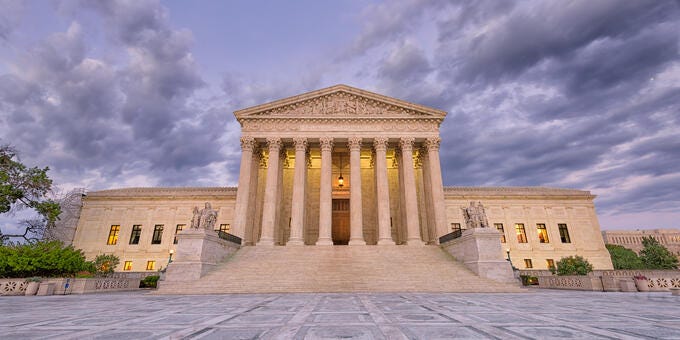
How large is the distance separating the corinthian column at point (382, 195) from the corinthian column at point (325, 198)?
4.36 m

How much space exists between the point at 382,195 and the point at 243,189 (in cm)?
1252

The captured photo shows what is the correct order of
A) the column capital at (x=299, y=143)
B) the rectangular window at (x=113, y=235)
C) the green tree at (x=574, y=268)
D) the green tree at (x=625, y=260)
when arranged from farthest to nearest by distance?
the green tree at (x=625, y=260)
the rectangular window at (x=113, y=235)
the column capital at (x=299, y=143)
the green tree at (x=574, y=268)

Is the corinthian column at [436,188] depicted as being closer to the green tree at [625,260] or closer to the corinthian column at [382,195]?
the corinthian column at [382,195]

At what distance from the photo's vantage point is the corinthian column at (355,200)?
85.5 feet

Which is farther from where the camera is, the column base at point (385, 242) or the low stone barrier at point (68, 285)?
the column base at point (385, 242)

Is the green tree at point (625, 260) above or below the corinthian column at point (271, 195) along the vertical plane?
below

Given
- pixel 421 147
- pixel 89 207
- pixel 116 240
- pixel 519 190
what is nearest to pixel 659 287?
pixel 421 147

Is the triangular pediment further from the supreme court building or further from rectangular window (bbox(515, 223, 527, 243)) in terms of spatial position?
rectangular window (bbox(515, 223, 527, 243))

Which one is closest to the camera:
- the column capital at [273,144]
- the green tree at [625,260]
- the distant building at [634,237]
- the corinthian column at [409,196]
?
the corinthian column at [409,196]

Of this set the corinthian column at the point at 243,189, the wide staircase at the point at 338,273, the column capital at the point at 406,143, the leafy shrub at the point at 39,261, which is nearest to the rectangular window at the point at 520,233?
the wide staircase at the point at 338,273

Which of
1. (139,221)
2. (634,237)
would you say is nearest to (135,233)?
(139,221)

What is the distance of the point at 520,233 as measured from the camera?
36.2m

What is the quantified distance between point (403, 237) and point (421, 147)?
30.7 feet

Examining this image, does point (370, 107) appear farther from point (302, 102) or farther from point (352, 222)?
point (352, 222)
